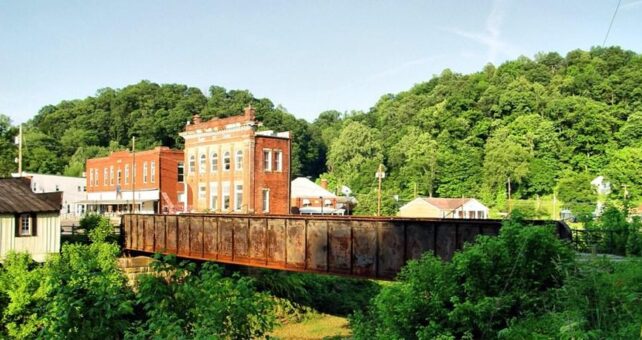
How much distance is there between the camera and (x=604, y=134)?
3546 inches

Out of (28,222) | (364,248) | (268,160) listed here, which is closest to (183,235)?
(28,222)

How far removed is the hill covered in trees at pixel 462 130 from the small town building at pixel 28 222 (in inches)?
1606

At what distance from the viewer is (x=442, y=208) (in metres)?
68.1

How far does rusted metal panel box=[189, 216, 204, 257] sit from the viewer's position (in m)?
28.4

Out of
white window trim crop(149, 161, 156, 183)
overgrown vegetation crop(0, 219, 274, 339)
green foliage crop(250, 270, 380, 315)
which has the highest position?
white window trim crop(149, 161, 156, 183)

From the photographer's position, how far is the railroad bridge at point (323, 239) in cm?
1770

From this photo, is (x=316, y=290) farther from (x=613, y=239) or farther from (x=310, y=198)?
(x=310, y=198)

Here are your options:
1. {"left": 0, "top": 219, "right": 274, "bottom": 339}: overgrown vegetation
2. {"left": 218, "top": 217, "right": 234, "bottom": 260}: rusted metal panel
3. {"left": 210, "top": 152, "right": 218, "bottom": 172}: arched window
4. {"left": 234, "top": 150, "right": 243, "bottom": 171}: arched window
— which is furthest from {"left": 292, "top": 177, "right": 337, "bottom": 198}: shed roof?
{"left": 0, "top": 219, "right": 274, "bottom": 339}: overgrown vegetation

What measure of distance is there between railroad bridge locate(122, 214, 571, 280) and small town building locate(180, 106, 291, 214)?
55.0 feet

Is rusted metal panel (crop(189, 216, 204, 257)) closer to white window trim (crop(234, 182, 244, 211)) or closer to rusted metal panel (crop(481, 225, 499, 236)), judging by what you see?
rusted metal panel (crop(481, 225, 499, 236))

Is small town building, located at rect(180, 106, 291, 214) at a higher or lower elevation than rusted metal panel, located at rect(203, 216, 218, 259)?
higher

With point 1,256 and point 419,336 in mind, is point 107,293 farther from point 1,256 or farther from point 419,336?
point 1,256

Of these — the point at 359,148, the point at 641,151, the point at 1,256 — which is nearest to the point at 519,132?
the point at 641,151

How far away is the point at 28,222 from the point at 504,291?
2670 cm
